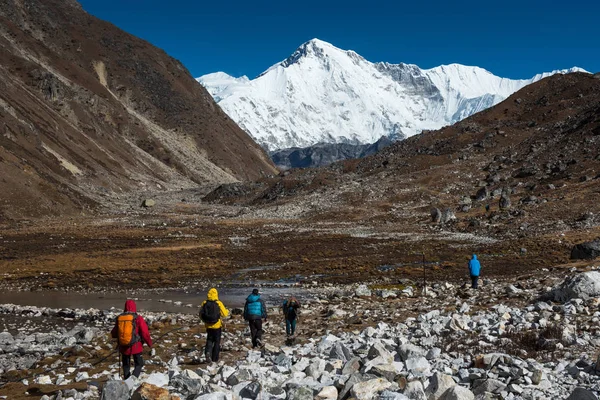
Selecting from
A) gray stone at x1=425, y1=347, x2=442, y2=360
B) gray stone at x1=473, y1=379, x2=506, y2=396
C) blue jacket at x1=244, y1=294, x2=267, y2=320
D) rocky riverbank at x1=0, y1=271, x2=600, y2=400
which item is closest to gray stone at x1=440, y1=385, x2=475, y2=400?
rocky riverbank at x1=0, y1=271, x2=600, y2=400

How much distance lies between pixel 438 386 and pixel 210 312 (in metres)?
7.43

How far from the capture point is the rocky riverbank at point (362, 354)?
37.6 feet

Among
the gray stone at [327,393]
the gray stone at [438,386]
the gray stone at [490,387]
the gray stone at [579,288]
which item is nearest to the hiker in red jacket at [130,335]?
the gray stone at [327,393]

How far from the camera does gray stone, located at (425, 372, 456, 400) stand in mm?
10758

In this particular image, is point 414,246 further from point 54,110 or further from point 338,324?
point 54,110

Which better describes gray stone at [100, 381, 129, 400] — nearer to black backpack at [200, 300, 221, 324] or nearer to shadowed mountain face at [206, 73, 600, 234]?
black backpack at [200, 300, 221, 324]

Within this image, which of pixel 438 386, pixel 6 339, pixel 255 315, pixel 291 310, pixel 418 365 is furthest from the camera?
pixel 6 339

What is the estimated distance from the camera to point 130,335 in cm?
1422

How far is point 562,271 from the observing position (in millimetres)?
31922

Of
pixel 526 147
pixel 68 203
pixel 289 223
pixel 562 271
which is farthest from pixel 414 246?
pixel 68 203

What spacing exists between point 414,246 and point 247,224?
111 feet

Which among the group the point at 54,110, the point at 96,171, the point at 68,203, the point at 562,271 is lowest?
the point at 562,271

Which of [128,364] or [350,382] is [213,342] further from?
[350,382]

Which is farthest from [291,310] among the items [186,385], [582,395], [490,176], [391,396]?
[490,176]
